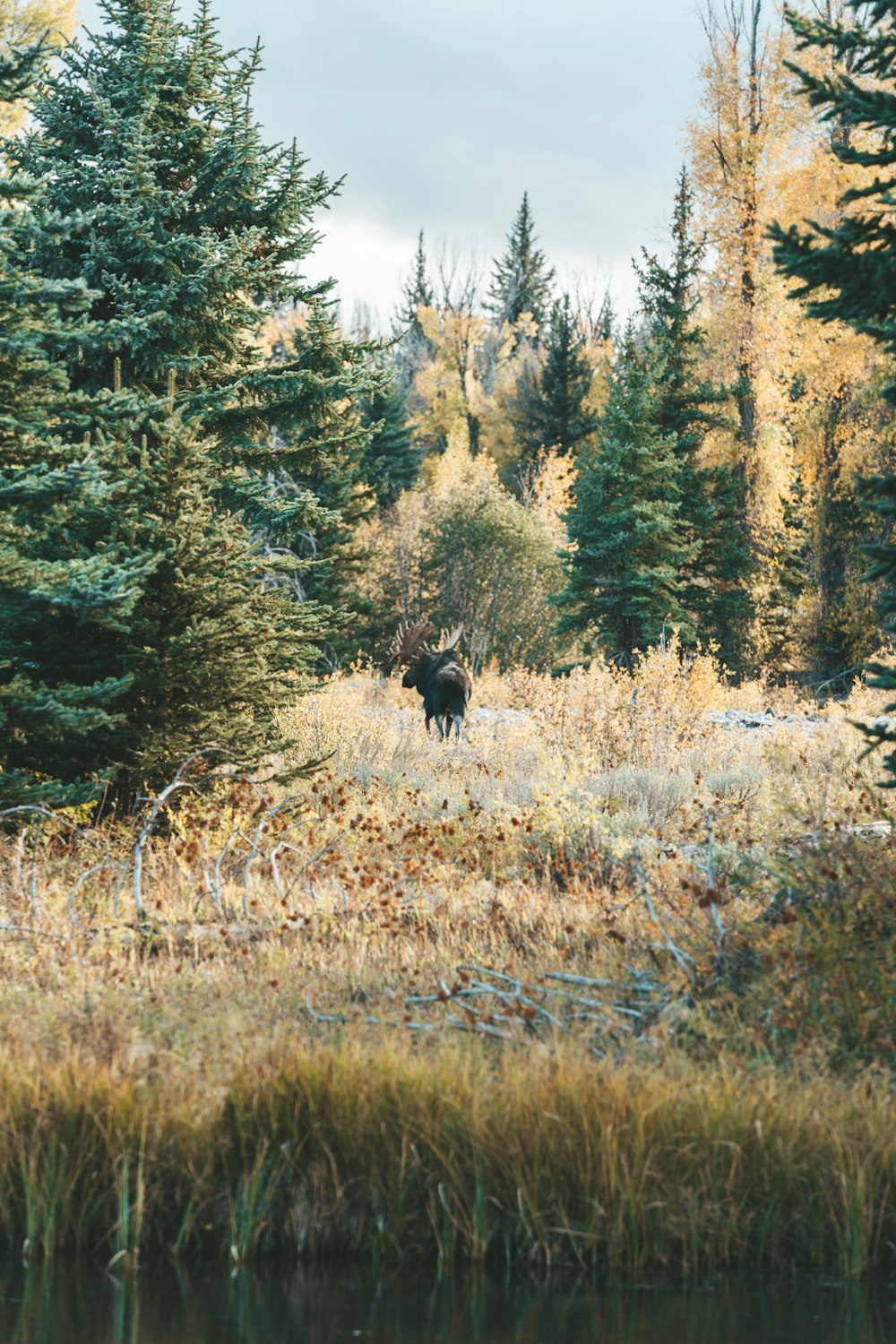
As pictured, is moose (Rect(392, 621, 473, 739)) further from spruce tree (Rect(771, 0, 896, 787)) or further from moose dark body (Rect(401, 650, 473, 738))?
spruce tree (Rect(771, 0, 896, 787))

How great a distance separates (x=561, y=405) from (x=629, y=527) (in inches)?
849

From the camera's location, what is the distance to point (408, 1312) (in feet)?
14.3

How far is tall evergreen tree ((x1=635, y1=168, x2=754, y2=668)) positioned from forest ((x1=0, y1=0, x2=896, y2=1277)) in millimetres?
5997

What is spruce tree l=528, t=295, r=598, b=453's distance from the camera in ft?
142

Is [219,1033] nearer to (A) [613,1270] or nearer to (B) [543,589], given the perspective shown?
(A) [613,1270]

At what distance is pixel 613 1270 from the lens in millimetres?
4590

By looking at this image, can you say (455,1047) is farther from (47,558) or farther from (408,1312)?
(47,558)

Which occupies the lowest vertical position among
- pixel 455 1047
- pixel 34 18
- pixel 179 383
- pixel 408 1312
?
pixel 408 1312

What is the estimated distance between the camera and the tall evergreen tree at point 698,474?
2502 centimetres

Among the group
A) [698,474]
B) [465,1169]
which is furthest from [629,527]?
[465,1169]

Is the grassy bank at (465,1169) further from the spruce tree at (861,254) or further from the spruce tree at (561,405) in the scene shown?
the spruce tree at (561,405)

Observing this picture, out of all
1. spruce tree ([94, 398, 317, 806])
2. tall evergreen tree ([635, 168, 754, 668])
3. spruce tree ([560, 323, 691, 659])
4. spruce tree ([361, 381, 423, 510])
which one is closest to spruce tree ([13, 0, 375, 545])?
spruce tree ([94, 398, 317, 806])

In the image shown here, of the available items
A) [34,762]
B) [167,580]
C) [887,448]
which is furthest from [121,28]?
[887,448]

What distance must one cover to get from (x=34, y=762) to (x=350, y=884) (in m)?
2.55
